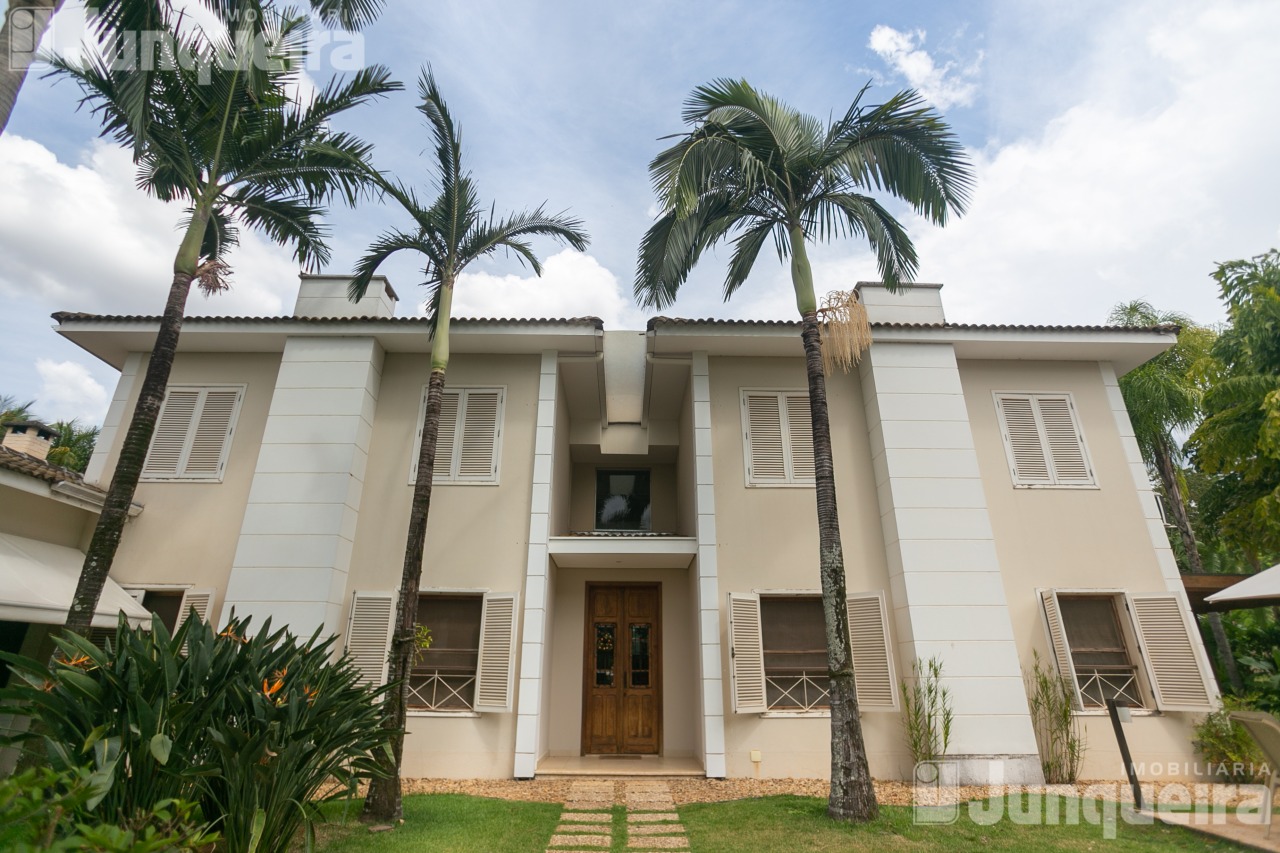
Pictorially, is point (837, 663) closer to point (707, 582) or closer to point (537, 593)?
point (707, 582)

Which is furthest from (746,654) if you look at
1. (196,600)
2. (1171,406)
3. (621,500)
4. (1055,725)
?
(1171,406)

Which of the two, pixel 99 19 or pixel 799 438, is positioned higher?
pixel 99 19

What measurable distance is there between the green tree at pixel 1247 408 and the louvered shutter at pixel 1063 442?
11.9 feet

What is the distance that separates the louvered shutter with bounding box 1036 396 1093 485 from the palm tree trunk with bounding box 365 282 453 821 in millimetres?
10560

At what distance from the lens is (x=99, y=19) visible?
628 centimetres

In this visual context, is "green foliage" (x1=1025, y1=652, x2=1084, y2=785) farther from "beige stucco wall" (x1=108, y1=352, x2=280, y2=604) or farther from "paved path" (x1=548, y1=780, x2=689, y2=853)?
"beige stucco wall" (x1=108, y1=352, x2=280, y2=604)

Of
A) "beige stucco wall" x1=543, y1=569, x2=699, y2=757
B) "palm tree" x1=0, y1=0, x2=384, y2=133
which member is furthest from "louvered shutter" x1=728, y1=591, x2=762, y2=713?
"palm tree" x1=0, y1=0, x2=384, y2=133

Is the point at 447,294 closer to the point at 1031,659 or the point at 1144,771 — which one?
the point at 1031,659

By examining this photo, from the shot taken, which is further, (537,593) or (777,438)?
(777,438)

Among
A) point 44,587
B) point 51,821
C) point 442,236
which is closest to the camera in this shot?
point 51,821

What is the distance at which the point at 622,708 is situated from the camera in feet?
38.3

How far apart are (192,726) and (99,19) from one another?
23.1 ft

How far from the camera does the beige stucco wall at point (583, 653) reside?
1137cm

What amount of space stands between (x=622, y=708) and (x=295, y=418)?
7953 millimetres
